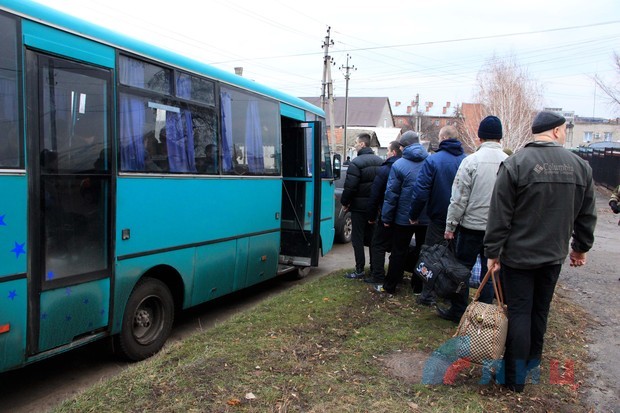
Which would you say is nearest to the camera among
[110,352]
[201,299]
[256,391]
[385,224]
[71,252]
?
[256,391]

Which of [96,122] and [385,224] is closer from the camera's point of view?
[96,122]

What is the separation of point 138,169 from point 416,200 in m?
2.91

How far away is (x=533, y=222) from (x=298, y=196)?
15.3 feet

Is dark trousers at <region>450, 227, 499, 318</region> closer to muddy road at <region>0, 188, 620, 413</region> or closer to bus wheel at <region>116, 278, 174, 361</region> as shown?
muddy road at <region>0, 188, 620, 413</region>

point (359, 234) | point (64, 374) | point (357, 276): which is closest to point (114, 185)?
point (64, 374)

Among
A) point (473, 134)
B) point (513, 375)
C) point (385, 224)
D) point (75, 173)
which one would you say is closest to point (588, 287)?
point (385, 224)

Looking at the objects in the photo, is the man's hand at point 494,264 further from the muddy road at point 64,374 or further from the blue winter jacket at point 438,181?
the muddy road at point 64,374

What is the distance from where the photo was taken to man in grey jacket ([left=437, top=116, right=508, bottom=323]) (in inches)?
182

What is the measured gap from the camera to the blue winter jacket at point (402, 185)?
5.88 metres

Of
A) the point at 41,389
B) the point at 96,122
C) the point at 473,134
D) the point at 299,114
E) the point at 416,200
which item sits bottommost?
the point at 41,389

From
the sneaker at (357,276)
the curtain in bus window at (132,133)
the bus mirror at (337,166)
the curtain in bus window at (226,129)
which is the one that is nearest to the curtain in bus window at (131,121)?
the curtain in bus window at (132,133)

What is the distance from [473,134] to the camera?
43.3 m

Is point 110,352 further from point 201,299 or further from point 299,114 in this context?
point 299,114

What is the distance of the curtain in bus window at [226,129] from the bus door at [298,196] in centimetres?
187
